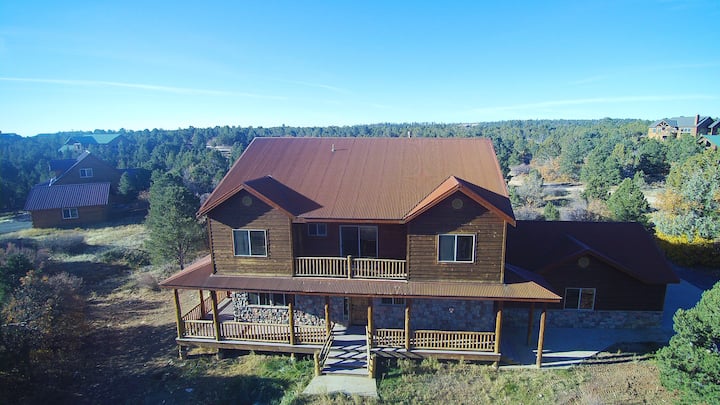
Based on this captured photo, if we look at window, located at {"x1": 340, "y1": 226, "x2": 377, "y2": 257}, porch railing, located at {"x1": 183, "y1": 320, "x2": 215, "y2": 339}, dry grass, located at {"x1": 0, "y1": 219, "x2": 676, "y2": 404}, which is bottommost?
dry grass, located at {"x1": 0, "y1": 219, "x2": 676, "y2": 404}

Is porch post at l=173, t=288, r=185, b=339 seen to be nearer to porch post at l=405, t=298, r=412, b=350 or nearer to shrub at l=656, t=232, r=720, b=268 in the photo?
porch post at l=405, t=298, r=412, b=350

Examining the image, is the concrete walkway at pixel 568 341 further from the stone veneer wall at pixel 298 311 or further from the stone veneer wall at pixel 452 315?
the stone veneer wall at pixel 298 311

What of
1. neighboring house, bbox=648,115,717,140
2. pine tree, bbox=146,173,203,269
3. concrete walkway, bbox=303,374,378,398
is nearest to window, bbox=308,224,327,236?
concrete walkway, bbox=303,374,378,398

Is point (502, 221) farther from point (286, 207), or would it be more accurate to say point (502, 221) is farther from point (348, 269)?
point (286, 207)

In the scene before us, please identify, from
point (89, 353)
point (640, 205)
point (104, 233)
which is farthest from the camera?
point (104, 233)

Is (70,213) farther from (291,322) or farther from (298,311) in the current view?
(291,322)

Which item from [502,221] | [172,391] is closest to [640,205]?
[502,221]

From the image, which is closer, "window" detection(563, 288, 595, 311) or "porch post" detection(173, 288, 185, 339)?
"porch post" detection(173, 288, 185, 339)
